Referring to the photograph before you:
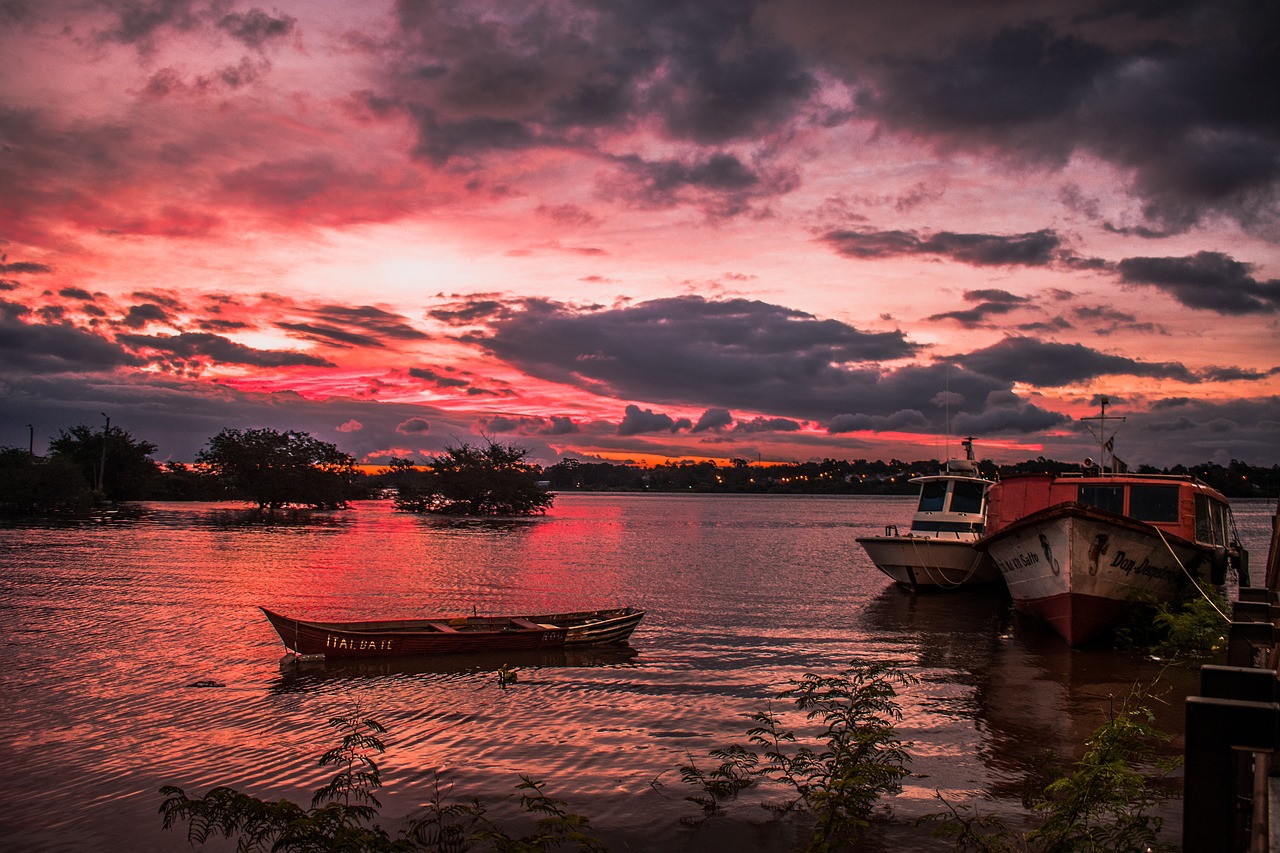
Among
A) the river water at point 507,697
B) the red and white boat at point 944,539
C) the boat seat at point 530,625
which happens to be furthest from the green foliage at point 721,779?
the red and white boat at point 944,539

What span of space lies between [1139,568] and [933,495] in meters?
11.5

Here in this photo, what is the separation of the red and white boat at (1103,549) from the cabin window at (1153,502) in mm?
21

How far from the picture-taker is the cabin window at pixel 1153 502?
19.8 meters

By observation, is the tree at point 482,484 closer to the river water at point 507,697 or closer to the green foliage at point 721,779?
the river water at point 507,697

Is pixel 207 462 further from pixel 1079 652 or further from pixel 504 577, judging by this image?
pixel 1079 652

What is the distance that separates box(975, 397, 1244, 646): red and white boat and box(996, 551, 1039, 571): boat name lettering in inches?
1.2

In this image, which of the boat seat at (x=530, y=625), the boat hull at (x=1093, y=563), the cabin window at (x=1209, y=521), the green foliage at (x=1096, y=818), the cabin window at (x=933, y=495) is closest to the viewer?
the green foliage at (x=1096, y=818)

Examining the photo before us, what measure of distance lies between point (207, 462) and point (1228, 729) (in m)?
109

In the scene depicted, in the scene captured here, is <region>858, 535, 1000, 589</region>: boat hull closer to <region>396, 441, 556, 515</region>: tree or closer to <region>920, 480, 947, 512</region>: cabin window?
<region>920, 480, 947, 512</region>: cabin window

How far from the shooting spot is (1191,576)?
1805cm

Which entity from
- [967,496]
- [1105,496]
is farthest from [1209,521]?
[967,496]

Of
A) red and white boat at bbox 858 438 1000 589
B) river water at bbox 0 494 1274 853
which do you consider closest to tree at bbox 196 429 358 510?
river water at bbox 0 494 1274 853

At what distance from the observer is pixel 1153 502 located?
793 inches

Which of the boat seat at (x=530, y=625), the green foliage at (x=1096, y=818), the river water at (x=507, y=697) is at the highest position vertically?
the green foliage at (x=1096, y=818)
